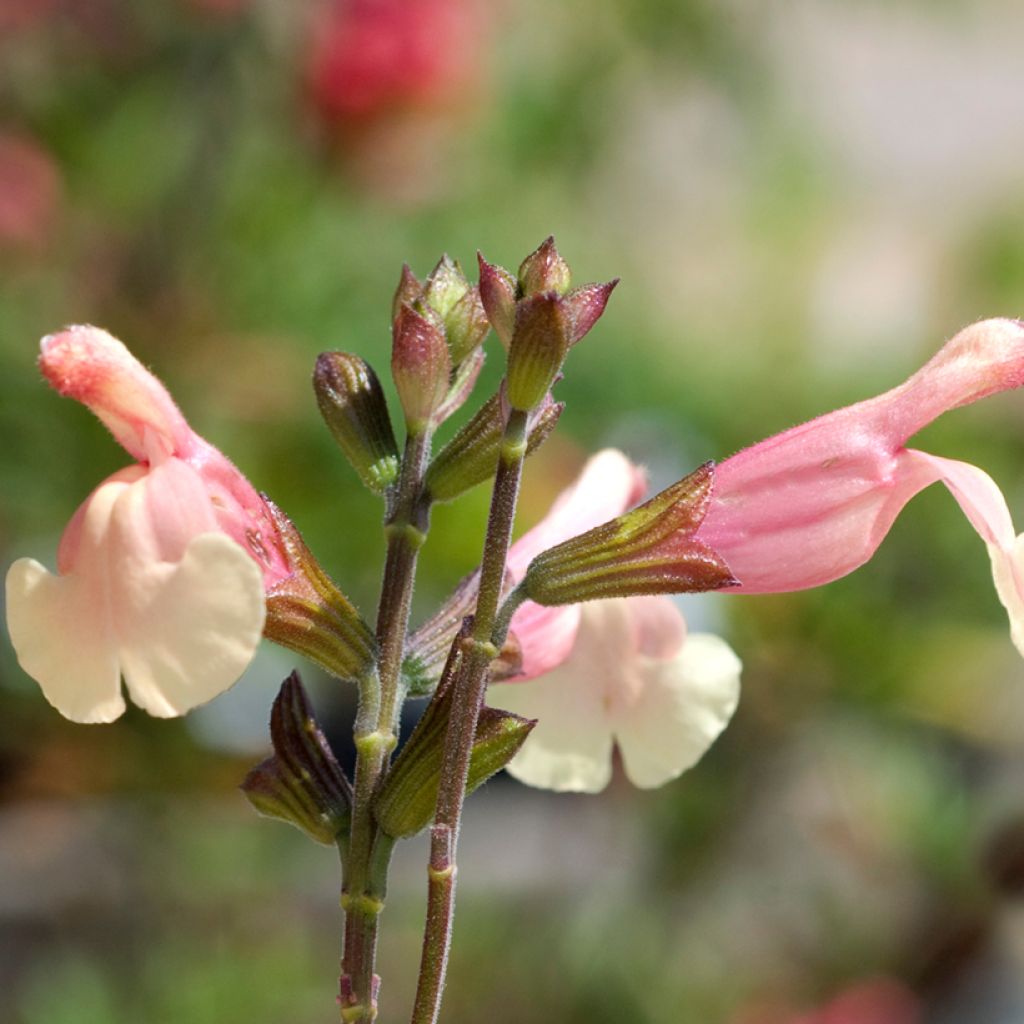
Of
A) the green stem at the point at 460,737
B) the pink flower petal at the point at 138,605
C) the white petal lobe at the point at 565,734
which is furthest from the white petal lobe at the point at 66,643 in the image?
the white petal lobe at the point at 565,734

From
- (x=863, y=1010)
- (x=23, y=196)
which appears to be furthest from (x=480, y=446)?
(x=23, y=196)

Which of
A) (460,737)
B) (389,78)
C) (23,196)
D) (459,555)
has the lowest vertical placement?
(460,737)

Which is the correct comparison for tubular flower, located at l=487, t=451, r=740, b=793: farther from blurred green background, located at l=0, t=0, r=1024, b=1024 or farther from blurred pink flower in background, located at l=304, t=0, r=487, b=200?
blurred pink flower in background, located at l=304, t=0, r=487, b=200

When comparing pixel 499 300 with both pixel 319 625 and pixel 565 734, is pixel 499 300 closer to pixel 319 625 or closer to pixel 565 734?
pixel 319 625

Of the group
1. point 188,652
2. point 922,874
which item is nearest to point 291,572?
point 188,652

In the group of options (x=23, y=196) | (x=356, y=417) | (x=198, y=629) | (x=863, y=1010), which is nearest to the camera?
(x=198, y=629)

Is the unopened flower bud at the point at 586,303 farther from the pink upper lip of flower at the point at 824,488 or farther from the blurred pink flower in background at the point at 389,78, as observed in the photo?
the blurred pink flower in background at the point at 389,78
